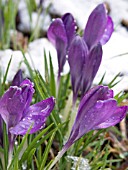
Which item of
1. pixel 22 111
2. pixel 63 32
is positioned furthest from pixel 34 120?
pixel 63 32

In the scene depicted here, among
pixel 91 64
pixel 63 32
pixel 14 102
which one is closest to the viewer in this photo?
pixel 14 102

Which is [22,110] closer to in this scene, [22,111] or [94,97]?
[22,111]

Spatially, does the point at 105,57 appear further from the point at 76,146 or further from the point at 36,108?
the point at 36,108

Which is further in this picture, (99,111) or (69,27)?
(69,27)

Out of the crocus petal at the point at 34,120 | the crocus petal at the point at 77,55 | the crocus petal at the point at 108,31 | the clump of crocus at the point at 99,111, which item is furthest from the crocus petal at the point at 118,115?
the crocus petal at the point at 108,31

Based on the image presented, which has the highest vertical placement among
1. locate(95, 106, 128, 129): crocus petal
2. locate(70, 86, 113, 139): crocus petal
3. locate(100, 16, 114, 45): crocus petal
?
locate(100, 16, 114, 45): crocus petal

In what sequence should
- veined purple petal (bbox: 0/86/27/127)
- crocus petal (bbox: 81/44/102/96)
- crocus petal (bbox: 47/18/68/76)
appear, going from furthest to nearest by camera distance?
crocus petal (bbox: 47/18/68/76)
crocus petal (bbox: 81/44/102/96)
veined purple petal (bbox: 0/86/27/127)

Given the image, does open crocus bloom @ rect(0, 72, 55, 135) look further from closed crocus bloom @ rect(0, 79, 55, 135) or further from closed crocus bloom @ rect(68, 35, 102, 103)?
closed crocus bloom @ rect(68, 35, 102, 103)

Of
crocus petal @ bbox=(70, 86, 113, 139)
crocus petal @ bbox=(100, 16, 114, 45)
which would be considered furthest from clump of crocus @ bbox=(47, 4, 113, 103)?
crocus petal @ bbox=(70, 86, 113, 139)
